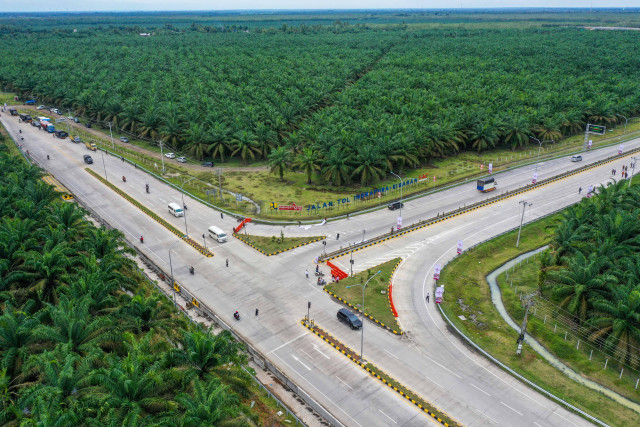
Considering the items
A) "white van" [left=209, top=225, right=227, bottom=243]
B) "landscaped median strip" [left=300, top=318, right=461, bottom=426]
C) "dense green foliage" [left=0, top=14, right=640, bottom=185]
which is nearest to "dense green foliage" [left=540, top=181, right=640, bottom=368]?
"landscaped median strip" [left=300, top=318, right=461, bottom=426]

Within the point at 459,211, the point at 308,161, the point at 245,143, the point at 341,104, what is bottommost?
the point at 459,211

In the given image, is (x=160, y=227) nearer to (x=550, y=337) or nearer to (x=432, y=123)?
(x=550, y=337)

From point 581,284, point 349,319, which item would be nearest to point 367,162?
point 349,319

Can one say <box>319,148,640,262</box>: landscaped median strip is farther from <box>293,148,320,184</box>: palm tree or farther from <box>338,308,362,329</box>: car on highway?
<box>293,148,320,184</box>: palm tree

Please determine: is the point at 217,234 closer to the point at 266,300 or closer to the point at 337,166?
the point at 266,300

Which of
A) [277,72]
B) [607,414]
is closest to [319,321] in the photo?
[607,414]

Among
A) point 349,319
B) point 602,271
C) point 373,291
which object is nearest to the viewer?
point 349,319

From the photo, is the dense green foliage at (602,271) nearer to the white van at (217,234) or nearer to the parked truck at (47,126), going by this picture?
the white van at (217,234)
